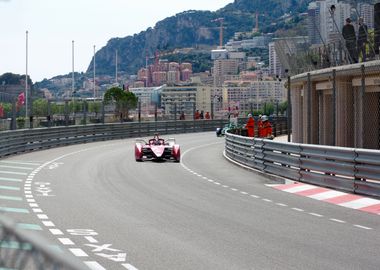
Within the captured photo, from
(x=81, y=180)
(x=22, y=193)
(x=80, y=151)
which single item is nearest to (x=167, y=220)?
(x=22, y=193)

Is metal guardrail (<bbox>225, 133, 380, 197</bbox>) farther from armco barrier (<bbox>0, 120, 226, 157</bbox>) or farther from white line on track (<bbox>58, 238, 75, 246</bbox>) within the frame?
armco barrier (<bbox>0, 120, 226, 157</bbox>)

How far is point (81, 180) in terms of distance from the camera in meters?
20.4

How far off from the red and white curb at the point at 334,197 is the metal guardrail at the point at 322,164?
0.20 m

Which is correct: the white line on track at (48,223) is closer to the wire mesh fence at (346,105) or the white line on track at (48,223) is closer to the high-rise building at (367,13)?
the wire mesh fence at (346,105)

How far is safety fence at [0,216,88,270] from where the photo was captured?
101 inches

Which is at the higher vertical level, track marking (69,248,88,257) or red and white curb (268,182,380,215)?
track marking (69,248,88,257)

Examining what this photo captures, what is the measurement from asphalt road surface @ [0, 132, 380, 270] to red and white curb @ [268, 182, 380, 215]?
382mm

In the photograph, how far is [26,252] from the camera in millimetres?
2812

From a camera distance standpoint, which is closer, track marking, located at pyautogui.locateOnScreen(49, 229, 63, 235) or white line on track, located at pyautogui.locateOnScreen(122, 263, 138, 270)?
white line on track, located at pyautogui.locateOnScreen(122, 263, 138, 270)

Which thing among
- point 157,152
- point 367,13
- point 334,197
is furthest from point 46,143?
point 334,197

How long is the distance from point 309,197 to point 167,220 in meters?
4.94

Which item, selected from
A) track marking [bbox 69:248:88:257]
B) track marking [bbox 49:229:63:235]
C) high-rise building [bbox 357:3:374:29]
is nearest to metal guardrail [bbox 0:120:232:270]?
track marking [bbox 69:248:88:257]

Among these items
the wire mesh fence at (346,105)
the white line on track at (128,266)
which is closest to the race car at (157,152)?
the wire mesh fence at (346,105)

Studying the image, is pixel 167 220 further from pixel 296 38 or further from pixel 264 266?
pixel 296 38
